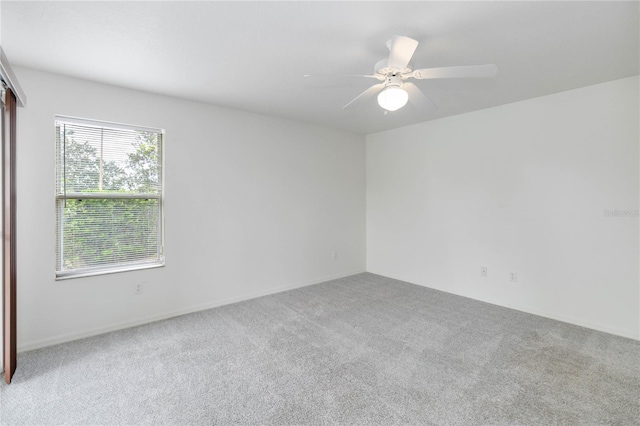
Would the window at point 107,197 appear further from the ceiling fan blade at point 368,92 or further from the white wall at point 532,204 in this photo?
the white wall at point 532,204

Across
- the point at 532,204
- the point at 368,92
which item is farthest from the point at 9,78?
the point at 532,204

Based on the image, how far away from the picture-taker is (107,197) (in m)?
3.03

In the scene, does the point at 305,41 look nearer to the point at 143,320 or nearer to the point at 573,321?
the point at 143,320

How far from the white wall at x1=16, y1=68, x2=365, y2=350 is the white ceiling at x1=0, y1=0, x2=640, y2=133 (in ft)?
1.49

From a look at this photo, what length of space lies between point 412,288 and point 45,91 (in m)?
4.62

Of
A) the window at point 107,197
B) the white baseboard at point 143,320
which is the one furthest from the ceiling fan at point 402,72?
the white baseboard at point 143,320

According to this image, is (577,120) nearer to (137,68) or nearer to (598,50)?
(598,50)

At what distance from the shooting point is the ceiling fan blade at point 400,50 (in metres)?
1.72

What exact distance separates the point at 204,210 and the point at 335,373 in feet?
7.62

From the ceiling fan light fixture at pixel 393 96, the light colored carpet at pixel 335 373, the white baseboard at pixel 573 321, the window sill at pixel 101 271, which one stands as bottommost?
the light colored carpet at pixel 335 373

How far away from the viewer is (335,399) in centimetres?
199

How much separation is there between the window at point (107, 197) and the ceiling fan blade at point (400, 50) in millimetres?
2604

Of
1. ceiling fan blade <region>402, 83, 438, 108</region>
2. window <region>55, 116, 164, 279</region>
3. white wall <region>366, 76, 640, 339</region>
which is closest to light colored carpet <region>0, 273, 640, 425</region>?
white wall <region>366, 76, 640, 339</region>

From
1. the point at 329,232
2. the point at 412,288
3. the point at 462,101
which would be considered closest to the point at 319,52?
the point at 462,101
